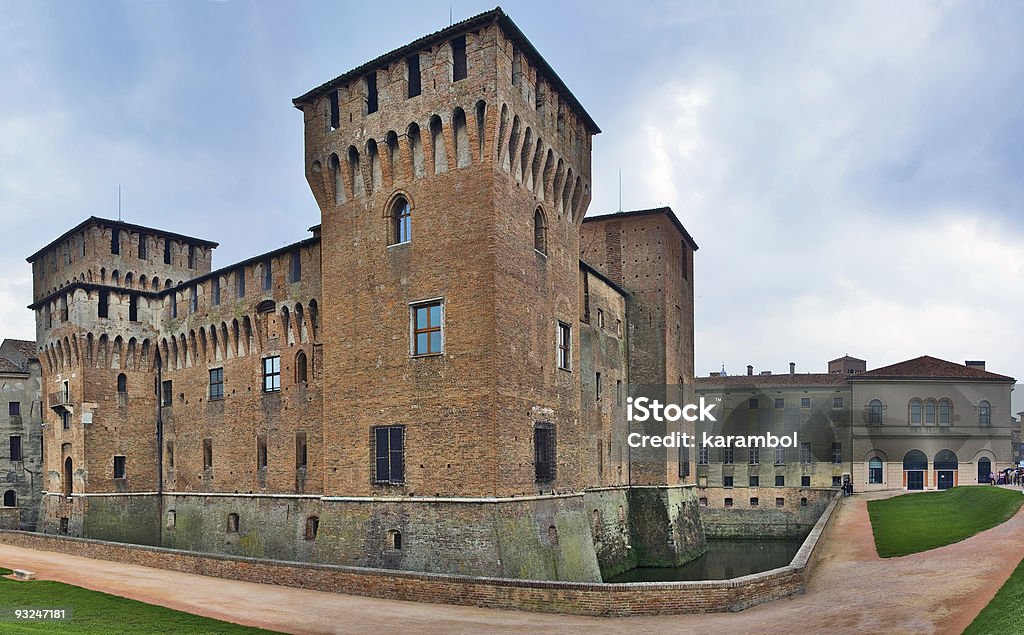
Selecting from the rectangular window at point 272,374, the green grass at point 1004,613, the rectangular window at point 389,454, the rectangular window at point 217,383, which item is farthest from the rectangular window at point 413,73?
the green grass at point 1004,613

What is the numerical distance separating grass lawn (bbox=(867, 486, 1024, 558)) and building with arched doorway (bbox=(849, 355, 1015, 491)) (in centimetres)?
1227

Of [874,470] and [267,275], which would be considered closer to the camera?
[267,275]

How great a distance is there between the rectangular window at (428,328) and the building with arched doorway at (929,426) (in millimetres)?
46402

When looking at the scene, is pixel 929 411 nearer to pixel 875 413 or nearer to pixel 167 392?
pixel 875 413

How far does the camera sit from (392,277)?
25.2m

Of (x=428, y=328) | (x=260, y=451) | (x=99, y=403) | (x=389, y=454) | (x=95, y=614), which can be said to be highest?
(x=428, y=328)

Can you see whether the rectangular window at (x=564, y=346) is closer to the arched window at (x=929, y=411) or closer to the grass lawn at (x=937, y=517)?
the grass lawn at (x=937, y=517)

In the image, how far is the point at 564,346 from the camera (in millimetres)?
28656

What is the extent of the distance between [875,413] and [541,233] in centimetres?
4321

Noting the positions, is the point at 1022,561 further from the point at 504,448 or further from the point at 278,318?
the point at 278,318

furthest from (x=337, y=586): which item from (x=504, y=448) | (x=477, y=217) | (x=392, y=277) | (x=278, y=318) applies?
(x=278, y=318)

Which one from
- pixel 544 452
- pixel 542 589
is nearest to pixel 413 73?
pixel 544 452

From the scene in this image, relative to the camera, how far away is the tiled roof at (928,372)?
58.3m

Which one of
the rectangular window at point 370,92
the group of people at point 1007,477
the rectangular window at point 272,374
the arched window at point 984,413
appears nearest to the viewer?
the rectangular window at point 370,92
